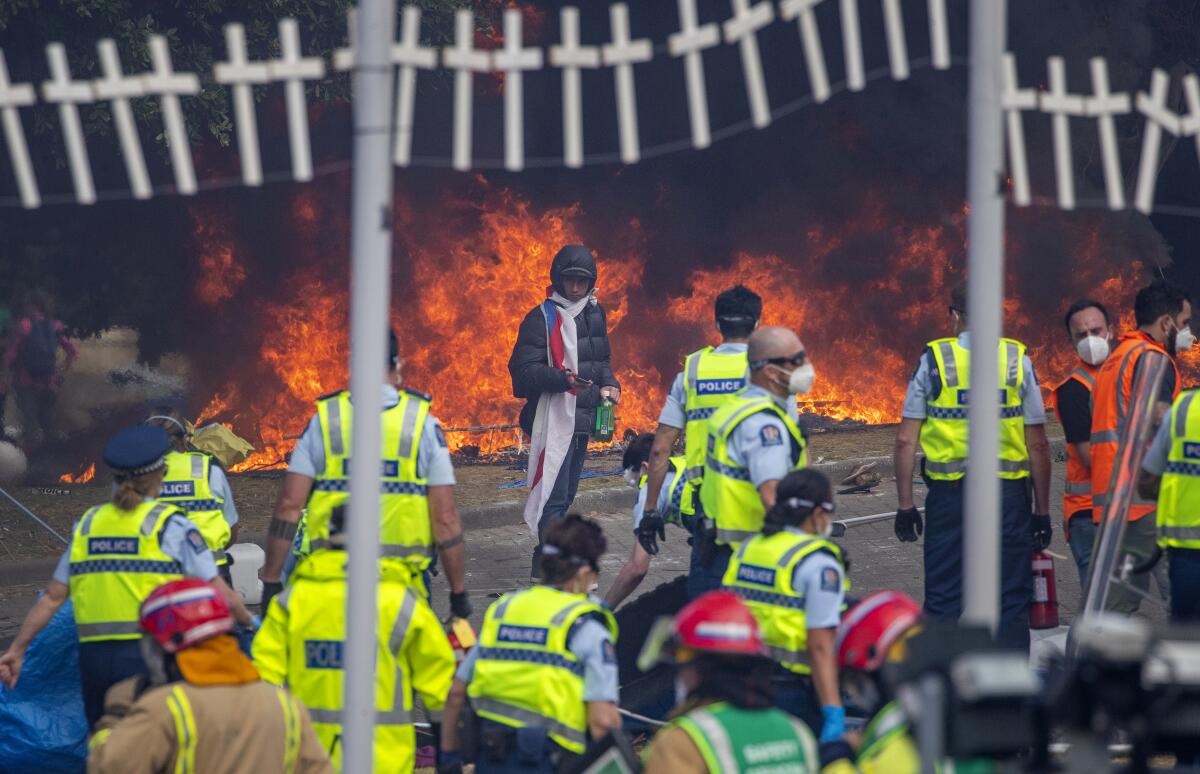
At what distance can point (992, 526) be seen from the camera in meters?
4.04

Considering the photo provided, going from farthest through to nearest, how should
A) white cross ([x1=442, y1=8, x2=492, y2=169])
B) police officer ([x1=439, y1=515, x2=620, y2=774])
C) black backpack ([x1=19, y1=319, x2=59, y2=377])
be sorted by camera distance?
1. black backpack ([x1=19, y1=319, x2=59, y2=377])
2. police officer ([x1=439, y1=515, x2=620, y2=774])
3. white cross ([x1=442, y1=8, x2=492, y2=169])

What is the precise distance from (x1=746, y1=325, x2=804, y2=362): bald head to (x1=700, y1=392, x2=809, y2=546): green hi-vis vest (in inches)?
7.4

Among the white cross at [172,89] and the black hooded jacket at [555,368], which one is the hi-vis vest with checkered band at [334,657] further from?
the black hooded jacket at [555,368]

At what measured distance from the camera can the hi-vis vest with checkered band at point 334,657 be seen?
227 inches

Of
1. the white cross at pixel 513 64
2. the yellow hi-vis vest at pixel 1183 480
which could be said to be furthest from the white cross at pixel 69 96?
the yellow hi-vis vest at pixel 1183 480

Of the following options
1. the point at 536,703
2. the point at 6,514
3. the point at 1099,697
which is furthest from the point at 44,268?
the point at 1099,697

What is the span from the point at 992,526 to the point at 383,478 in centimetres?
305

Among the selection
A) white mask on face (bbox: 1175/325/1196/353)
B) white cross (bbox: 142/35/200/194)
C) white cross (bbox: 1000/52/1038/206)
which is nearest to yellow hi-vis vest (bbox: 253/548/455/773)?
white cross (bbox: 142/35/200/194)

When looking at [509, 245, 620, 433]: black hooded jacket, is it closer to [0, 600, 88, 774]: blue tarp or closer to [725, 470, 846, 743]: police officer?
[0, 600, 88, 774]: blue tarp

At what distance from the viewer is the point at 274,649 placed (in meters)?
5.88

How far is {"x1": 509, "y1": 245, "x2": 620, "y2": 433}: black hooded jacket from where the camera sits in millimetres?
11070

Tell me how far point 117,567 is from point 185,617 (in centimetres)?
178

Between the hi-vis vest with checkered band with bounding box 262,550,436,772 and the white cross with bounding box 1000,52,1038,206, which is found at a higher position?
the white cross with bounding box 1000,52,1038,206

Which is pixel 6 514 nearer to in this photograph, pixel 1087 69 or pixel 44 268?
pixel 44 268
